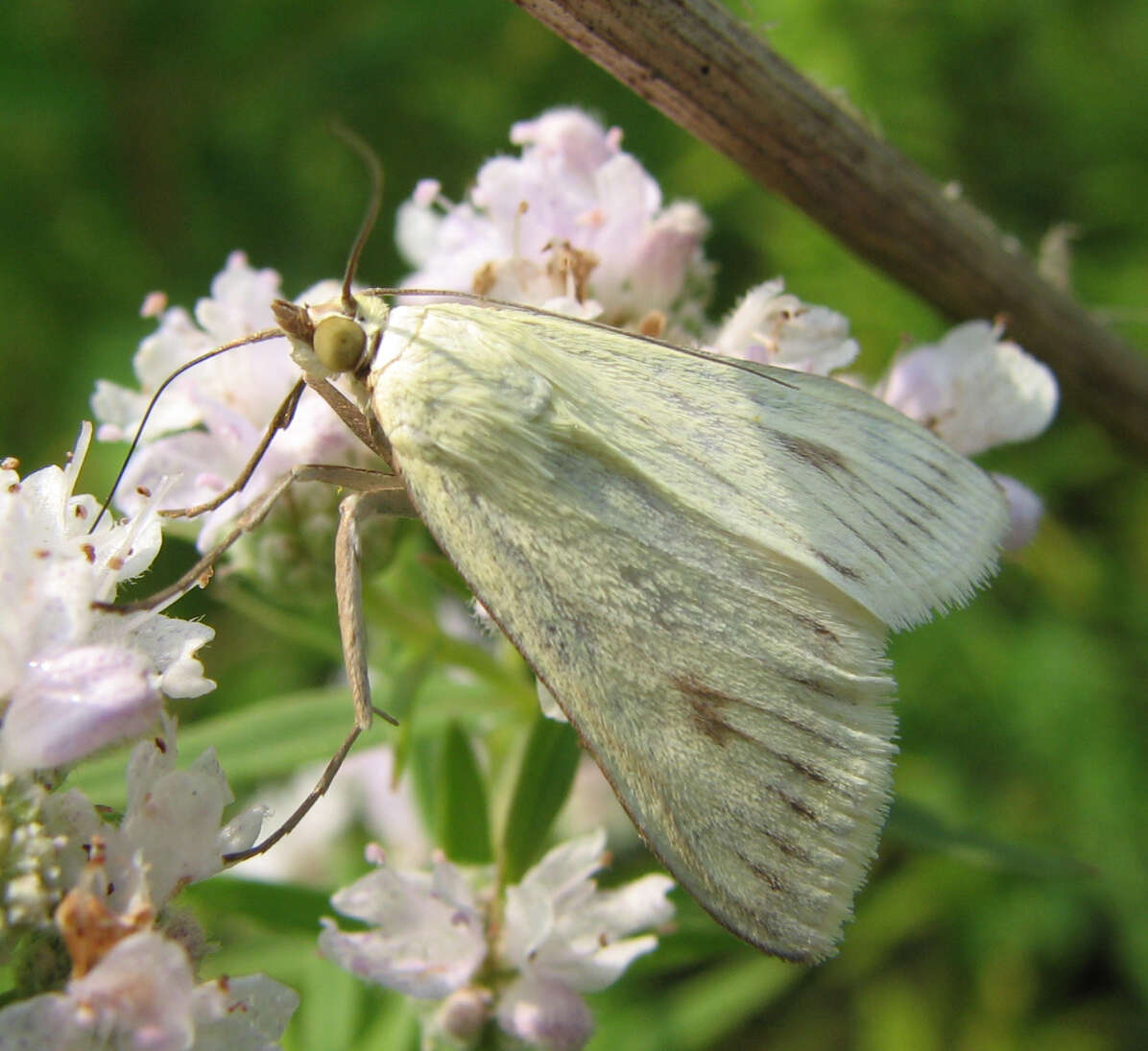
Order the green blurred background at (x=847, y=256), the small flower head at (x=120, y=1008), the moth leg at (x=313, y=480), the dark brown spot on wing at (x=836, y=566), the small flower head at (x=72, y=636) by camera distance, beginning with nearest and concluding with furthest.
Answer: the small flower head at (x=120, y=1008)
the small flower head at (x=72, y=636)
the dark brown spot on wing at (x=836, y=566)
the moth leg at (x=313, y=480)
the green blurred background at (x=847, y=256)

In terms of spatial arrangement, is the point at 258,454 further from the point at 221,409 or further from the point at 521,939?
the point at 521,939

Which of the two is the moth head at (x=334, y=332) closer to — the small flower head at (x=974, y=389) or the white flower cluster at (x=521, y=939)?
the white flower cluster at (x=521, y=939)

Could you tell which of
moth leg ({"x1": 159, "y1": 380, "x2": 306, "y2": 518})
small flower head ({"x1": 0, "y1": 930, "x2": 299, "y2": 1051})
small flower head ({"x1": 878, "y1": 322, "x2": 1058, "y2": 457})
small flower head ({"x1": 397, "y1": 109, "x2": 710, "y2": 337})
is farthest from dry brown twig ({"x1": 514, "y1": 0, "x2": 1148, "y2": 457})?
small flower head ({"x1": 0, "y1": 930, "x2": 299, "y2": 1051})

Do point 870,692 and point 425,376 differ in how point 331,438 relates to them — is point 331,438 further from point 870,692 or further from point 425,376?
point 870,692

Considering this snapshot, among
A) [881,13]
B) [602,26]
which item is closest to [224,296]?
[602,26]

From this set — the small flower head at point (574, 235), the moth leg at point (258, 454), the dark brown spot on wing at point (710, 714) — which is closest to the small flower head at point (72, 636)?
the moth leg at point (258, 454)

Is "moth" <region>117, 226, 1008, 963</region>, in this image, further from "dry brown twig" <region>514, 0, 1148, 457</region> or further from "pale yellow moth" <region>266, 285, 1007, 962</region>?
"dry brown twig" <region>514, 0, 1148, 457</region>
